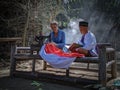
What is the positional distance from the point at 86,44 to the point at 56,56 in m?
0.75

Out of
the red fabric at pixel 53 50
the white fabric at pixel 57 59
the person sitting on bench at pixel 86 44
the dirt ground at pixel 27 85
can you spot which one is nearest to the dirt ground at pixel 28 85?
the dirt ground at pixel 27 85

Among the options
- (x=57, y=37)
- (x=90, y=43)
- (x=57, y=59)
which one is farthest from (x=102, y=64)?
(x=57, y=37)

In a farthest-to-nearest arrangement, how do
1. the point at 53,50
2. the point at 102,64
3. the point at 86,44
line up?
the point at 53,50 → the point at 86,44 → the point at 102,64

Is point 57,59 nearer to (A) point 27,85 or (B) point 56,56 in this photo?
(B) point 56,56

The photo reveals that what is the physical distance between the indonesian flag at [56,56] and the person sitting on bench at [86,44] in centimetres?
19

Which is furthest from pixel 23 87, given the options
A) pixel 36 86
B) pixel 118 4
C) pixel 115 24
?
pixel 115 24

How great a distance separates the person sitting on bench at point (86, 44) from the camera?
17.3 feet

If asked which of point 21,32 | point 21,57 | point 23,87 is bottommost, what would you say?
point 23,87

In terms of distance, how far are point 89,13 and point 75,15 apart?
126cm

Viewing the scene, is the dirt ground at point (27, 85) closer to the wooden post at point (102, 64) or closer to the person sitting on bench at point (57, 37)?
the wooden post at point (102, 64)

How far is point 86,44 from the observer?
531 cm

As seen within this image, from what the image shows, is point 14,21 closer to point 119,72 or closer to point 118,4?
point 119,72

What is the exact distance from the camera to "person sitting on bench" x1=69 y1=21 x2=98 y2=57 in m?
5.27

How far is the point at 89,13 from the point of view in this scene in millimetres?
18203
